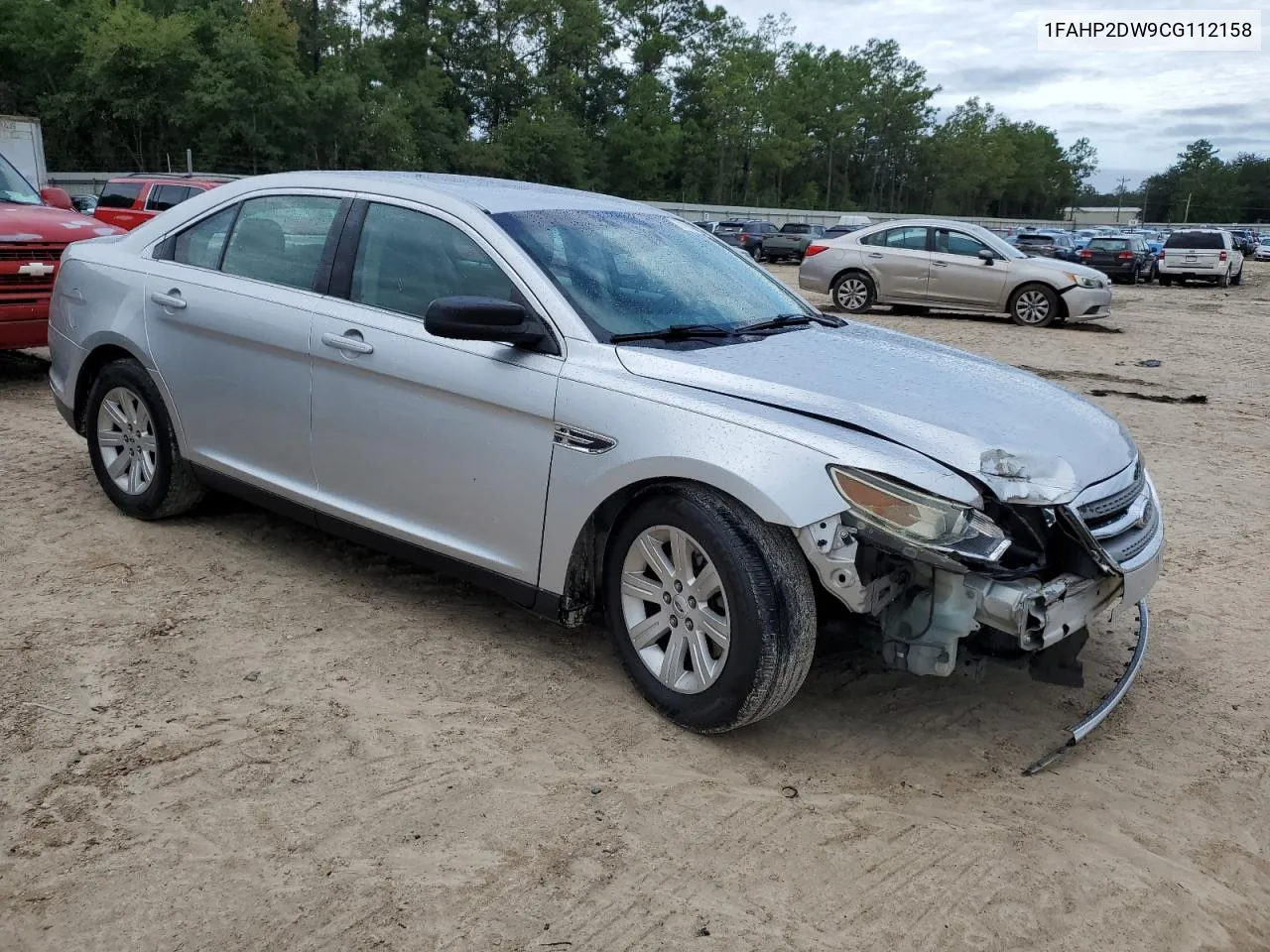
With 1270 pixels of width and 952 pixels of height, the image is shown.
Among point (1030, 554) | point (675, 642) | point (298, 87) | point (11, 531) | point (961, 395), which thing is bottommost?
point (11, 531)

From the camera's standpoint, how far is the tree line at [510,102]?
47.8 metres

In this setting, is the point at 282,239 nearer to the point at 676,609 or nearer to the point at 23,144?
the point at 676,609

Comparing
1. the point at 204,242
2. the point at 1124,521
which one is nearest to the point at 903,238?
the point at 204,242

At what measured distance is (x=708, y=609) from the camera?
10.8ft

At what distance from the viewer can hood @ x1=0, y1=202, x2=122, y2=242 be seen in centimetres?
794

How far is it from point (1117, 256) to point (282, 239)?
29593 millimetres

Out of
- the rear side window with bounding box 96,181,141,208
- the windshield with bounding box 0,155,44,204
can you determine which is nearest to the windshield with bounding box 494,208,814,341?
the windshield with bounding box 0,155,44,204

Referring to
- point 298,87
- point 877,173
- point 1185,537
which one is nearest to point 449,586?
point 1185,537

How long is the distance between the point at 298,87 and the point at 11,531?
172 feet

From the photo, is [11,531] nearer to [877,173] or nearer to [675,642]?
[675,642]

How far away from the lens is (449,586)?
4645 mm

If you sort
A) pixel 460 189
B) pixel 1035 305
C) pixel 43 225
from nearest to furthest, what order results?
pixel 460 189 → pixel 43 225 → pixel 1035 305

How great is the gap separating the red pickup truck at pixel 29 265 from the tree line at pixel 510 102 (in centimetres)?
4312

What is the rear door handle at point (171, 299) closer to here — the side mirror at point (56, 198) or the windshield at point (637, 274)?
the windshield at point (637, 274)
